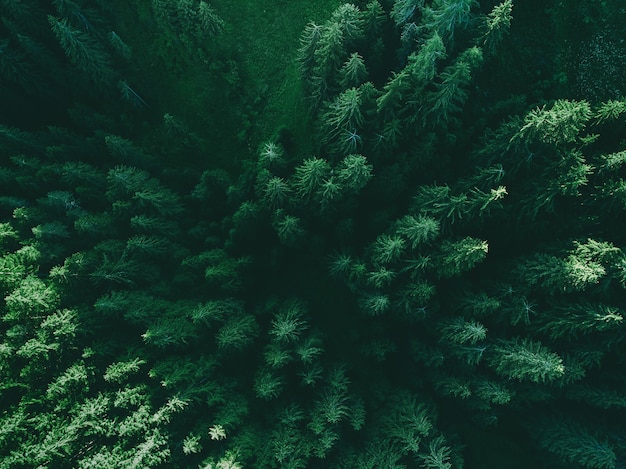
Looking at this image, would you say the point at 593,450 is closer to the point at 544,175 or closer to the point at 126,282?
the point at 544,175

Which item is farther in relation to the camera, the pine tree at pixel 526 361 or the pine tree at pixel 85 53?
the pine tree at pixel 85 53

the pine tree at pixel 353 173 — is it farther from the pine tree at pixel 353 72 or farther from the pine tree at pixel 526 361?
the pine tree at pixel 526 361

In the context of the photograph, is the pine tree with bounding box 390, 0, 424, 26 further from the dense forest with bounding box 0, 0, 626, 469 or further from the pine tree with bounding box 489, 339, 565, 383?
the pine tree with bounding box 489, 339, 565, 383

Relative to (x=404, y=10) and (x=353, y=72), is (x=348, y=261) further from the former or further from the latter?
(x=404, y=10)

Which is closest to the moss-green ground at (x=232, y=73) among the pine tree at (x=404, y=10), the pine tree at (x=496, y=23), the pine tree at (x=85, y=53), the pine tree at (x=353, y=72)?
the pine tree at (x=85, y=53)

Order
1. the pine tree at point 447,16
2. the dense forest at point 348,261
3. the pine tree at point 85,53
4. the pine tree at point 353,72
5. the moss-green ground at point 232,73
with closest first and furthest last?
the pine tree at point 447,16, the dense forest at point 348,261, the pine tree at point 353,72, the pine tree at point 85,53, the moss-green ground at point 232,73

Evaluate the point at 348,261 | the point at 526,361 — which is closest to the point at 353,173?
the point at 348,261
